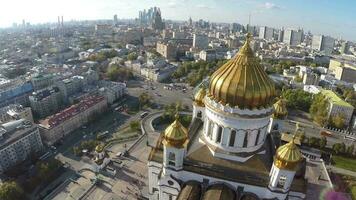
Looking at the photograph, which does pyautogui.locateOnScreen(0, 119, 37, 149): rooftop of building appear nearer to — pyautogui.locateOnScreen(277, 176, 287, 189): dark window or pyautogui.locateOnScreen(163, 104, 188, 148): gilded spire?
pyautogui.locateOnScreen(163, 104, 188, 148): gilded spire

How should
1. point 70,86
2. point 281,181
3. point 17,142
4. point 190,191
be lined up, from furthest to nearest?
point 70,86, point 17,142, point 190,191, point 281,181

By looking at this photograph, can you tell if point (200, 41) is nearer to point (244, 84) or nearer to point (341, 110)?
point (341, 110)

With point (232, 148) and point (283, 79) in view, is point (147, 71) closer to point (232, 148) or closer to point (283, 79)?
point (283, 79)

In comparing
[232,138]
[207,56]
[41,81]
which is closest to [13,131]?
[41,81]

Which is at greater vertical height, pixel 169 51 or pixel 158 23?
pixel 158 23

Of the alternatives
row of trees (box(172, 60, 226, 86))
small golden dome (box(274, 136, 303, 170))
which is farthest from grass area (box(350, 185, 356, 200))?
row of trees (box(172, 60, 226, 86))

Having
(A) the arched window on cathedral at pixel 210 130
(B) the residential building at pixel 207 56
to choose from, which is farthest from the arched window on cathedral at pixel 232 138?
(B) the residential building at pixel 207 56
